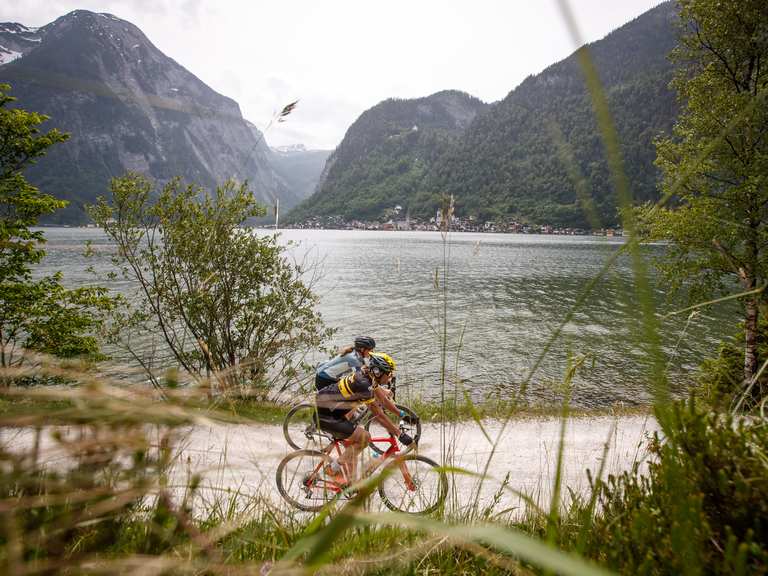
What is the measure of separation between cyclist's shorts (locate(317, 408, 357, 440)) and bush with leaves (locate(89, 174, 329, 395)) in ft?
12.5

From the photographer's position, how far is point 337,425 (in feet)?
18.0

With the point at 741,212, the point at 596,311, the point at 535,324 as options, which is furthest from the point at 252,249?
the point at 596,311

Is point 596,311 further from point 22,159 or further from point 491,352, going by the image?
point 22,159

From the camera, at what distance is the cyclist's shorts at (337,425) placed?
5.41 metres

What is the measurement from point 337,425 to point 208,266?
6.99m

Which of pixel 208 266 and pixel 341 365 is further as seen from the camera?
pixel 208 266

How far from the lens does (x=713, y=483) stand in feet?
4.37

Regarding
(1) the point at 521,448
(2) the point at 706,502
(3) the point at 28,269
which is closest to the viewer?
(2) the point at 706,502

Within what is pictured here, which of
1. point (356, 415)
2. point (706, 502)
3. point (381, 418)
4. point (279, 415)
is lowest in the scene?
point (279, 415)

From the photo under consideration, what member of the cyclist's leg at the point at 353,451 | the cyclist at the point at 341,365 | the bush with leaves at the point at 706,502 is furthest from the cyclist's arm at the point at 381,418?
the bush with leaves at the point at 706,502

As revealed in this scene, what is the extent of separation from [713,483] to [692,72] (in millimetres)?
18139

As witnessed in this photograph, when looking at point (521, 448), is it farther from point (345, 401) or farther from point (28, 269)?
point (28, 269)

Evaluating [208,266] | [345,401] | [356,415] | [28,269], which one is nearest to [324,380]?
[345,401]

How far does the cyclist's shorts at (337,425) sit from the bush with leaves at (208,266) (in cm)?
382
